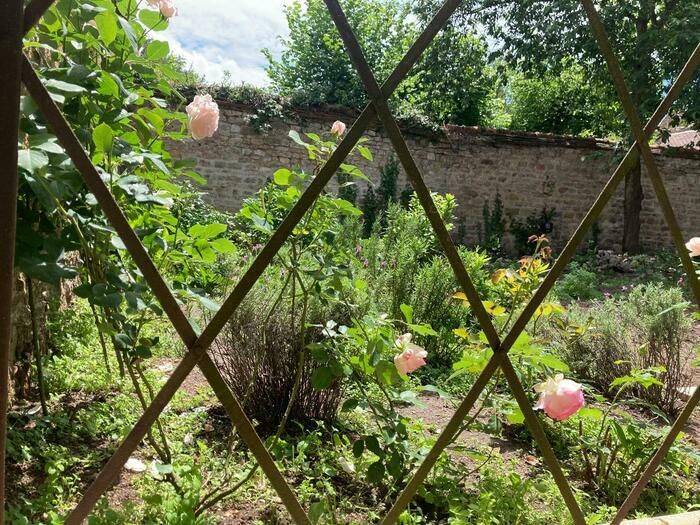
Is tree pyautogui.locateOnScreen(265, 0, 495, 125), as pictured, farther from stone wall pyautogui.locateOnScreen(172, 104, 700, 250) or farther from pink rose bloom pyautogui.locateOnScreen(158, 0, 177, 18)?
pink rose bloom pyautogui.locateOnScreen(158, 0, 177, 18)

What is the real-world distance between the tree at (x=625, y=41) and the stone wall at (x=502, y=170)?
2.56 feet

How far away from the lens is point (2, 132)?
541 millimetres

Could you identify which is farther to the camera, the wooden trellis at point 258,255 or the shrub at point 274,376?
the shrub at point 274,376

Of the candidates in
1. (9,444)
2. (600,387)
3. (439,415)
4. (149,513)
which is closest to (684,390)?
(600,387)

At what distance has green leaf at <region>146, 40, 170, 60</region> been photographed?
1.20 metres

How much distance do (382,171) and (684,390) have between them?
676 cm

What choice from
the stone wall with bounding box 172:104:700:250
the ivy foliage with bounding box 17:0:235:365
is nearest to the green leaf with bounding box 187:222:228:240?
the ivy foliage with bounding box 17:0:235:365

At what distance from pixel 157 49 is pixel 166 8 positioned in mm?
132

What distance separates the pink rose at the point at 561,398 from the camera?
1.25 meters

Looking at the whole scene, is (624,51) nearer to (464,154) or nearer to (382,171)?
(464,154)

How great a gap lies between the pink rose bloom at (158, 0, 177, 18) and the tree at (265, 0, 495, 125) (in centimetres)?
840

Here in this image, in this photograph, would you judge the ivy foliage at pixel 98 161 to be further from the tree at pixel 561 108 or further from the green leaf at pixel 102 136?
the tree at pixel 561 108

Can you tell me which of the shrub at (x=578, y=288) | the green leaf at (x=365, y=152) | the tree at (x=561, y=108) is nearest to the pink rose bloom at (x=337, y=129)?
the green leaf at (x=365, y=152)

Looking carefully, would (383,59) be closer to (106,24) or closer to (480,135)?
(480,135)
